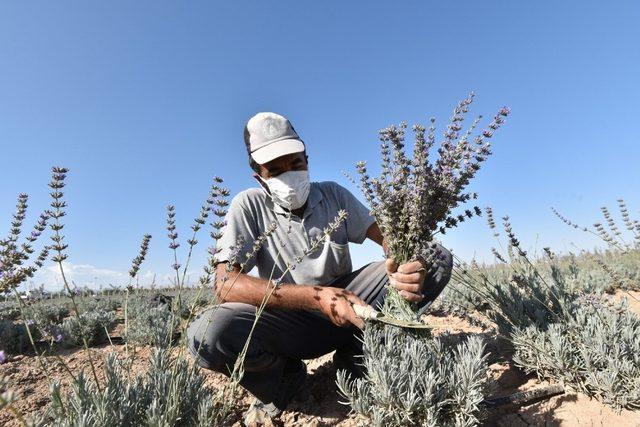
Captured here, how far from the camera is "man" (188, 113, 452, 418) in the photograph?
247 cm

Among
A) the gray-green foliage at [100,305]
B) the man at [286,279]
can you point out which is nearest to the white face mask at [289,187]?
the man at [286,279]

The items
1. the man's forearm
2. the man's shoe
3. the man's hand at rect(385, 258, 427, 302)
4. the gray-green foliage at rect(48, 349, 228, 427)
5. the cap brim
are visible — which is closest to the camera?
the gray-green foliage at rect(48, 349, 228, 427)

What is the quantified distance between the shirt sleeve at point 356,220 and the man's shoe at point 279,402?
119 centimetres

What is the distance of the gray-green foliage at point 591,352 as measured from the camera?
210 cm

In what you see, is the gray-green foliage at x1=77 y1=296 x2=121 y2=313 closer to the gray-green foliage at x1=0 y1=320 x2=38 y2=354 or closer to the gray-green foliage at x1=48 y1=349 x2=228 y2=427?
the gray-green foliage at x1=0 y1=320 x2=38 y2=354

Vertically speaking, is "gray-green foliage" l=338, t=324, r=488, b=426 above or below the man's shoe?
above

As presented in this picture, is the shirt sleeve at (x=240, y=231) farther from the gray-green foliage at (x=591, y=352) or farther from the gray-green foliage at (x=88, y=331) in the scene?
the gray-green foliage at (x=88, y=331)

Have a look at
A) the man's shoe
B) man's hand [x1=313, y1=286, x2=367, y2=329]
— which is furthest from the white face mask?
the man's shoe

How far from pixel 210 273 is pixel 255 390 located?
118cm

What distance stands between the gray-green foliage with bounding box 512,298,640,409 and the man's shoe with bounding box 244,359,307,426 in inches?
58.8

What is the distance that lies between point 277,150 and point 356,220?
0.94 meters

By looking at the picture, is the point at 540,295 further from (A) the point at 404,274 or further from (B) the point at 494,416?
(A) the point at 404,274

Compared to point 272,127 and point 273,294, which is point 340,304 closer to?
point 273,294

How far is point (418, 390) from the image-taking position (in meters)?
1.74
